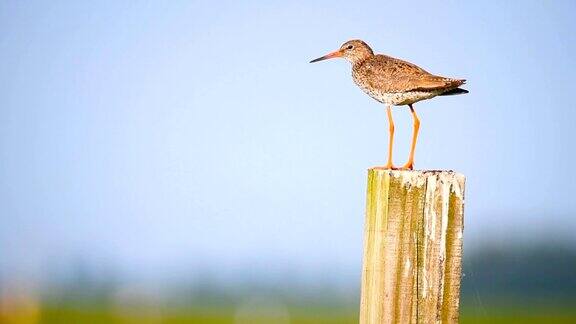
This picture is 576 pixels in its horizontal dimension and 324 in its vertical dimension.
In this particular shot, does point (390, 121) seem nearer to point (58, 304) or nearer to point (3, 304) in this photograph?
point (3, 304)

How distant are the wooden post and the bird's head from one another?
6768mm

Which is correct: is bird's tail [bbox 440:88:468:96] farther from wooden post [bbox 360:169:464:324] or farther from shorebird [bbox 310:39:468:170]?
wooden post [bbox 360:169:464:324]

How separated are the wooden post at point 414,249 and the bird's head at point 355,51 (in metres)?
6.77

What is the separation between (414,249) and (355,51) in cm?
726

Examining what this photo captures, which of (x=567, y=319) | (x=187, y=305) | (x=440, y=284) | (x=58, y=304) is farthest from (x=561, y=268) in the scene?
(x=440, y=284)

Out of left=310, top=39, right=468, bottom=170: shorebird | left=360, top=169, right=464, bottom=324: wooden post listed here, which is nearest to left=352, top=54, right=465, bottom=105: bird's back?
left=310, top=39, right=468, bottom=170: shorebird

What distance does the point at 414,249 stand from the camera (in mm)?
4574

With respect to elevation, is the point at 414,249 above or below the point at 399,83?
below

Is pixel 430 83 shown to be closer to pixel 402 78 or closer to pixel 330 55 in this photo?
pixel 402 78

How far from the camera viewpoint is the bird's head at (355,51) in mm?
11406

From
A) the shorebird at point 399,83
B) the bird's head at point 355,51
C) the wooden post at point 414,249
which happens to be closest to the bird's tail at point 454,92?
the shorebird at point 399,83

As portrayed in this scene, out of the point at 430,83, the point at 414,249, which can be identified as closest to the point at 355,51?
the point at 430,83

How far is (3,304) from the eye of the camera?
1080 centimetres

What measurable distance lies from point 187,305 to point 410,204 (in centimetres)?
4276
